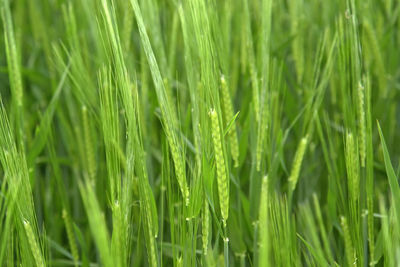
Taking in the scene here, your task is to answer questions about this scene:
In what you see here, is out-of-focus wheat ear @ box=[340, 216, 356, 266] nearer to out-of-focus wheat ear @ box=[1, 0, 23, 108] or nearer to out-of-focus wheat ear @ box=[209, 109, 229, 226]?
out-of-focus wheat ear @ box=[209, 109, 229, 226]

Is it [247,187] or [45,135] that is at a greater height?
[45,135]

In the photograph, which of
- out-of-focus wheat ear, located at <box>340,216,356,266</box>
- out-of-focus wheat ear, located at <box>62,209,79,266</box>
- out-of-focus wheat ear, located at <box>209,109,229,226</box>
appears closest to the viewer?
out-of-focus wheat ear, located at <box>209,109,229,226</box>

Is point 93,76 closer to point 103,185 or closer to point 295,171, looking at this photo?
point 103,185

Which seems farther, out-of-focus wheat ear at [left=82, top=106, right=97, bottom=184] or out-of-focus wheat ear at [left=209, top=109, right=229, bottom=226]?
out-of-focus wheat ear at [left=82, top=106, right=97, bottom=184]

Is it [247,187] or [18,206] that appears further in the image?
[247,187]

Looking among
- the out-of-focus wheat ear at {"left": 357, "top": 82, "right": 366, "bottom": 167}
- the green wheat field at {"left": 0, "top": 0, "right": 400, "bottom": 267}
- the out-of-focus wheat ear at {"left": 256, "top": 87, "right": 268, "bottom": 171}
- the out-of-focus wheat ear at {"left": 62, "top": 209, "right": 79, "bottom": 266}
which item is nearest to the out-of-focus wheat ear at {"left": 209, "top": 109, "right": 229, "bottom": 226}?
the green wheat field at {"left": 0, "top": 0, "right": 400, "bottom": 267}

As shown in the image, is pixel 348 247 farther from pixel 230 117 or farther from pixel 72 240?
pixel 72 240

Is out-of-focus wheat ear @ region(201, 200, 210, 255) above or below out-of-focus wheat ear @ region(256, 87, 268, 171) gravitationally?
below

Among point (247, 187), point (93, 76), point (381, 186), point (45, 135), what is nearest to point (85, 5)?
point (93, 76)
